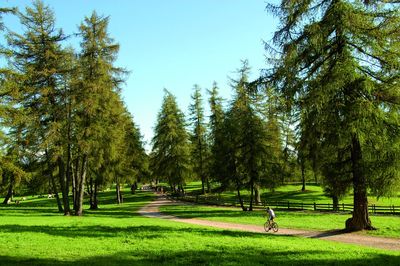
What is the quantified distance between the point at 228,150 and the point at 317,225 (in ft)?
44.9

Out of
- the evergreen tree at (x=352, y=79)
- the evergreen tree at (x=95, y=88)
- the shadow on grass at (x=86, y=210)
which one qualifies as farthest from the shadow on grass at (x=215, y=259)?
the shadow on grass at (x=86, y=210)

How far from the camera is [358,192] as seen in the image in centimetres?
2031

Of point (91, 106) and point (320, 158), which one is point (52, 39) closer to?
point (91, 106)

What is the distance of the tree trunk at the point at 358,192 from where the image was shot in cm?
1988

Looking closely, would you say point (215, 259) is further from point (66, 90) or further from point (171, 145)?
point (171, 145)

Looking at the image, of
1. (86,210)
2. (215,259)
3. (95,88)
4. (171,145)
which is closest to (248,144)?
(95,88)

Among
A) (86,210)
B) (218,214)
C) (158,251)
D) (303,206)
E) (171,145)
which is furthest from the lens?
(171,145)

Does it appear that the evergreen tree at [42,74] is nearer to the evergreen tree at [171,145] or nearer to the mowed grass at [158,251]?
the mowed grass at [158,251]

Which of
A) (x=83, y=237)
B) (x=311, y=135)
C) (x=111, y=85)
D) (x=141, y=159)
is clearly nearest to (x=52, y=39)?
(x=111, y=85)

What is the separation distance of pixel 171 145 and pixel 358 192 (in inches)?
1483

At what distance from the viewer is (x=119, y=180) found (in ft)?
165

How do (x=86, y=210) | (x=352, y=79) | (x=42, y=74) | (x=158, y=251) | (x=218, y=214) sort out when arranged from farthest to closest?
(x=86, y=210) < (x=218, y=214) < (x=42, y=74) < (x=352, y=79) < (x=158, y=251)

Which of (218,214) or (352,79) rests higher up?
(352,79)

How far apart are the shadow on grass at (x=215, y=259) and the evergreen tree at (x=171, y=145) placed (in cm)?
4136
